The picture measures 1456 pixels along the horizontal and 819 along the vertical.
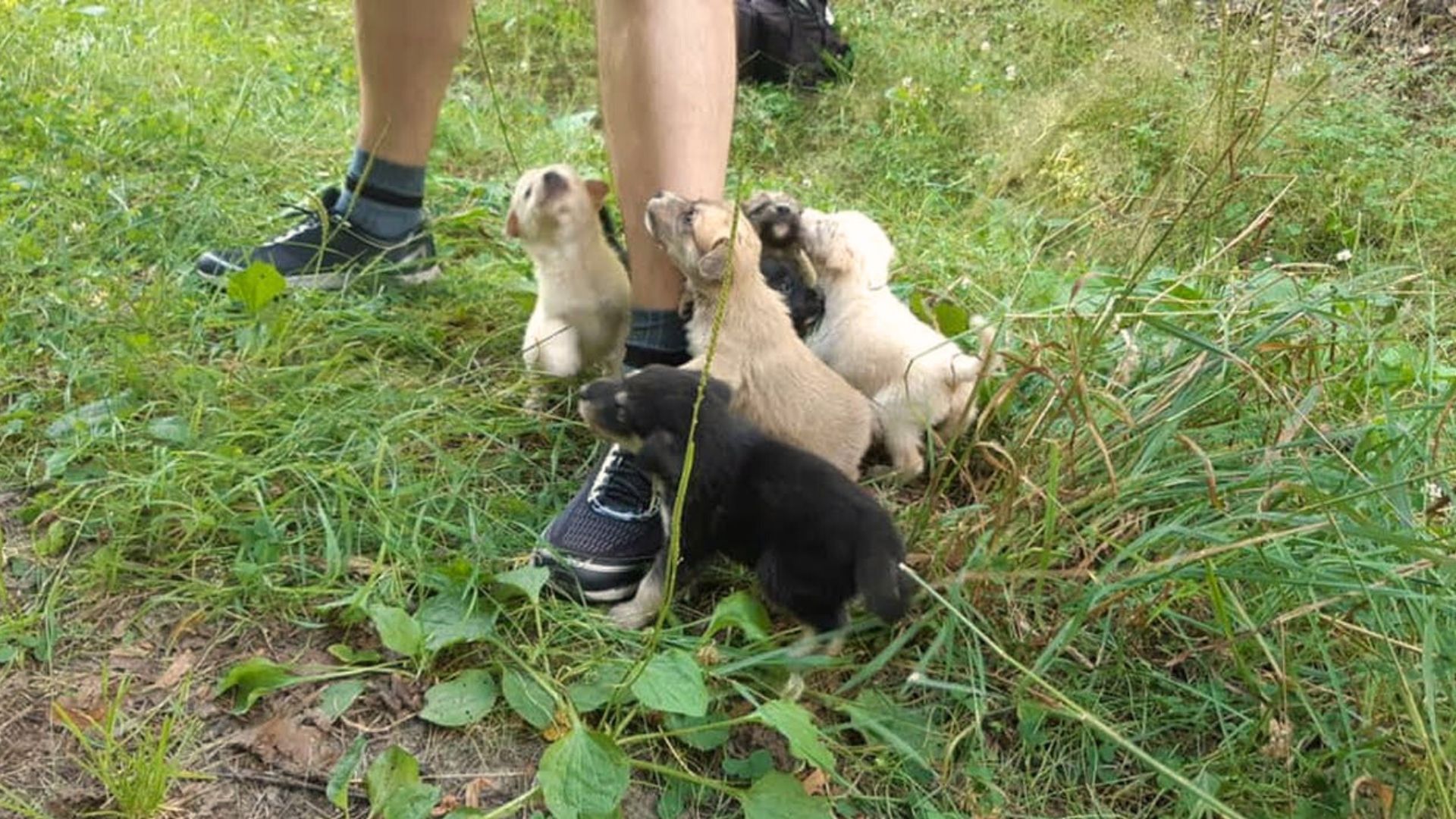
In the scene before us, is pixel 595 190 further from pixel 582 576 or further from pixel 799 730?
pixel 799 730

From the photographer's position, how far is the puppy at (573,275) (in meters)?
3.14

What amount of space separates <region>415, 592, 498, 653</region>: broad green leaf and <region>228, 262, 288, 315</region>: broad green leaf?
1.25 m

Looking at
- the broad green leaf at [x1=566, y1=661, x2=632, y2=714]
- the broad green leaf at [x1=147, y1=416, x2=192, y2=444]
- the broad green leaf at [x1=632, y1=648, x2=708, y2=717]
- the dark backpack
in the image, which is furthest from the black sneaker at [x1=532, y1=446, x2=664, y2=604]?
the dark backpack

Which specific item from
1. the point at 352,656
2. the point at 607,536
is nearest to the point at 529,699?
the point at 352,656

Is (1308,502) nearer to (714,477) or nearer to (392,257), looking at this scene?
(714,477)

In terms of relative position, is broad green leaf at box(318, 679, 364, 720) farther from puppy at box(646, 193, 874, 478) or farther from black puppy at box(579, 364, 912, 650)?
puppy at box(646, 193, 874, 478)

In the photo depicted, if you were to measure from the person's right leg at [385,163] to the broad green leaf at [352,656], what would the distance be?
155cm

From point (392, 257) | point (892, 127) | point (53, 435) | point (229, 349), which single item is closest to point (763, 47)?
point (892, 127)

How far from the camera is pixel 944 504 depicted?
2.79m

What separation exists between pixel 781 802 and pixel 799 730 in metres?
0.12

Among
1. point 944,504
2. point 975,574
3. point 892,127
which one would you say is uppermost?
point 975,574

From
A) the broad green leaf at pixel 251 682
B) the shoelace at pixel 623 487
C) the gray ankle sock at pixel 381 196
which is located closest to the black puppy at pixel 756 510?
the shoelace at pixel 623 487

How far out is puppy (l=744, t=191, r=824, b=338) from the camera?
3.31m

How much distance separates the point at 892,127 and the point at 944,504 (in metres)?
3.60
